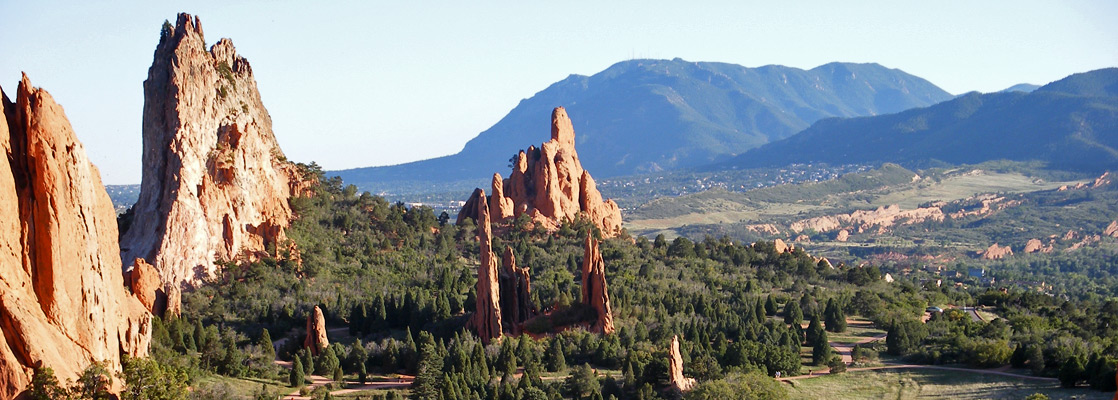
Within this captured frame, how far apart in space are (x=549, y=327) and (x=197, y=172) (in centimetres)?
2142

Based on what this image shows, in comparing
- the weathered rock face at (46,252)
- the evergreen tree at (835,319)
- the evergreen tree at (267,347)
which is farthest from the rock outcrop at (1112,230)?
the weathered rock face at (46,252)

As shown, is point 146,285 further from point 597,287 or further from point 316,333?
point 597,287

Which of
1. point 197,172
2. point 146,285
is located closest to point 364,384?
point 146,285

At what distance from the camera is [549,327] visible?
206 ft

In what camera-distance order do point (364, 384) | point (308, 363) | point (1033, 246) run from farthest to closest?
point (1033, 246)
point (308, 363)
point (364, 384)

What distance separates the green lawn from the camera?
168 ft

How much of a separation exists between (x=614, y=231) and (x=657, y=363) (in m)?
39.3

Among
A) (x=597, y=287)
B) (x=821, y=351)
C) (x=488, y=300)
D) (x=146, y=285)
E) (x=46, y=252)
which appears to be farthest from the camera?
(x=597, y=287)

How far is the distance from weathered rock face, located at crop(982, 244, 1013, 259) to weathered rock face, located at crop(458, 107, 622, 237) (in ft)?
271

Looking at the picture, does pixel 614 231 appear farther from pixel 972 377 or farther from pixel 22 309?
pixel 22 309

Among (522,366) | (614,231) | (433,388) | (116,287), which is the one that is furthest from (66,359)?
(614,231)

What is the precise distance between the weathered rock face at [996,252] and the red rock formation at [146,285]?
122354 mm

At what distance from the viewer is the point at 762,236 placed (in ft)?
600

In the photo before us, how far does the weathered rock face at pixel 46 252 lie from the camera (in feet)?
98.1
